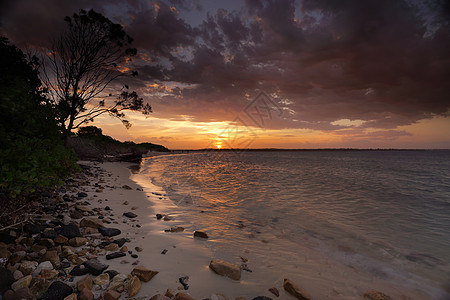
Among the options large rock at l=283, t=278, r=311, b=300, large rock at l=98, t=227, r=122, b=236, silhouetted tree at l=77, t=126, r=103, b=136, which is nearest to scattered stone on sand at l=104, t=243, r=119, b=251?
large rock at l=98, t=227, r=122, b=236

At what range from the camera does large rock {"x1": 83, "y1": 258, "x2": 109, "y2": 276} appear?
11.3 ft

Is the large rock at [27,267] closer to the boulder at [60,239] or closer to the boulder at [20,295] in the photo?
the boulder at [20,295]

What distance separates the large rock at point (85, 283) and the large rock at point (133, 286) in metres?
0.60

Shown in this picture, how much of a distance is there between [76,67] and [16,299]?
19267mm

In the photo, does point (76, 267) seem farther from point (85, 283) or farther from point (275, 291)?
point (275, 291)

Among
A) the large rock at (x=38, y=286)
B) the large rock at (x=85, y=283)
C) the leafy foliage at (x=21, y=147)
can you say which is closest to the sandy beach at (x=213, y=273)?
the large rock at (x=85, y=283)

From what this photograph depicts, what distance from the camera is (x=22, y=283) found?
286 cm

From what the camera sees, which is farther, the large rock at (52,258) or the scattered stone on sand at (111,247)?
the scattered stone on sand at (111,247)

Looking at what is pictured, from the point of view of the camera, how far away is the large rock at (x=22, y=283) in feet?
9.18

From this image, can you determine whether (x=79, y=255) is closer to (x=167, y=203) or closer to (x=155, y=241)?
(x=155, y=241)

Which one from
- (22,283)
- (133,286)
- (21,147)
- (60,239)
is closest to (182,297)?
(133,286)

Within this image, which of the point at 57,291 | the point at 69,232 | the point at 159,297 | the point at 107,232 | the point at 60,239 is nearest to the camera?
the point at 57,291

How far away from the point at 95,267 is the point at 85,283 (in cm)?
47

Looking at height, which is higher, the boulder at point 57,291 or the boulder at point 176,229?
the boulder at point 57,291
